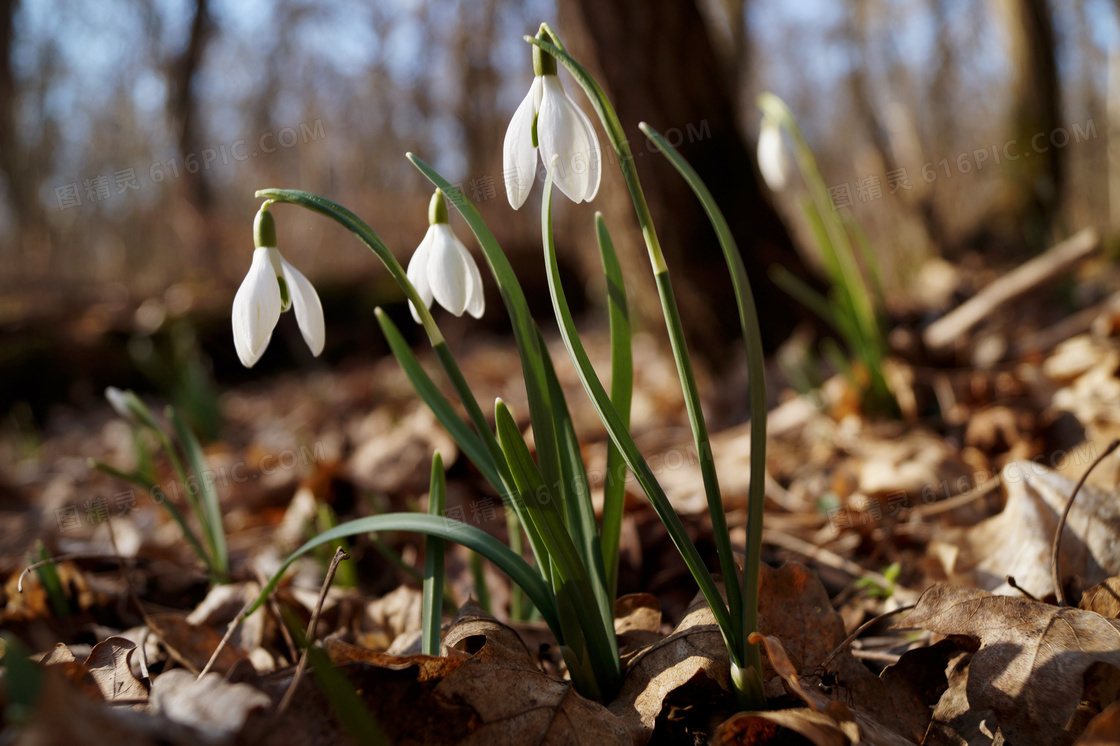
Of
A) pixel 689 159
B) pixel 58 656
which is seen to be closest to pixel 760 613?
pixel 58 656

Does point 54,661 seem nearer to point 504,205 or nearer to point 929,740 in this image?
point 929,740

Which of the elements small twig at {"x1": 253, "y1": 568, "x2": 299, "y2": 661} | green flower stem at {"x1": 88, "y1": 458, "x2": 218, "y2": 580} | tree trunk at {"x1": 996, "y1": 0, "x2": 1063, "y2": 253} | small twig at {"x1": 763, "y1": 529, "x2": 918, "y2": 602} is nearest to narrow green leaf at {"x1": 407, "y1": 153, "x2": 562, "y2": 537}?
small twig at {"x1": 253, "y1": 568, "x2": 299, "y2": 661}

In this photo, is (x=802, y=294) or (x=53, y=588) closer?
(x=53, y=588)

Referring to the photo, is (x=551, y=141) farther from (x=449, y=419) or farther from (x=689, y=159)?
(x=689, y=159)

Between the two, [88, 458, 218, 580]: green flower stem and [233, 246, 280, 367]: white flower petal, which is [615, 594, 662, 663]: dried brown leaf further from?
[88, 458, 218, 580]: green flower stem

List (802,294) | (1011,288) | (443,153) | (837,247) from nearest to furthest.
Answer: (837,247), (1011,288), (802,294), (443,153)

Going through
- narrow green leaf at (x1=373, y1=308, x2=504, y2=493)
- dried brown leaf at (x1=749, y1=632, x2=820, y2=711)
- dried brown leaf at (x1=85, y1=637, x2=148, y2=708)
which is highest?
narrow green leaf at (x1=373, y1=308, x2=504, y2=493)

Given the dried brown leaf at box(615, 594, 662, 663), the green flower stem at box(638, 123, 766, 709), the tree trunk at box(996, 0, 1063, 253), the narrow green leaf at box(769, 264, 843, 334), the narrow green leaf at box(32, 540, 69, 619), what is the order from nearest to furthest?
the green flower stem at box(638, 123, 766, 709), the dried brown leaf at box(615, 594, 662, 663), the narrow green leaf at box(32, 540, 69, 619), the narrow green leaf at box(769, 264, 843, 334), the tree trunk at box(996, 0, 1063, 253)
